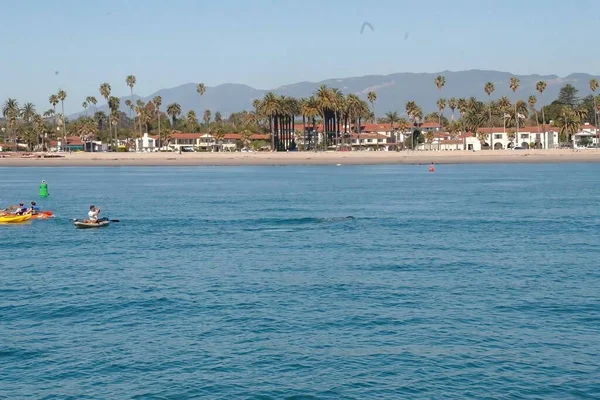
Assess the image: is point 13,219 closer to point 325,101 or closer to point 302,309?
point 302,309

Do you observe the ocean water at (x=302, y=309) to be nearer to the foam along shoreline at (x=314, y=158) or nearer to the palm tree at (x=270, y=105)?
the foam along shoreline at (x=314, y=158)

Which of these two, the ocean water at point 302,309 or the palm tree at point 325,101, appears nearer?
the ocean water at point 302,309

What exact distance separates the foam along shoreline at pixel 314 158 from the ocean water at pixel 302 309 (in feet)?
380

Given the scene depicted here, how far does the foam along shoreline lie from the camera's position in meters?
176

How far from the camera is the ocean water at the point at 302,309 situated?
2256 cm

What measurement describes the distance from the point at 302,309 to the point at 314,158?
148606 mm

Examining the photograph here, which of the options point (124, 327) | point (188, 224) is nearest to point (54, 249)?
point (188, 224)

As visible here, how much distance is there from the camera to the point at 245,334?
27.0 metres

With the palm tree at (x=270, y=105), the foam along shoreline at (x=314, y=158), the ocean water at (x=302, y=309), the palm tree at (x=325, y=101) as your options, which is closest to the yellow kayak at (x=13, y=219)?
the ocean water at (x=302, y=309)

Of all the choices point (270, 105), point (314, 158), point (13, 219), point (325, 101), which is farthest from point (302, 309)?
point (325, 101)

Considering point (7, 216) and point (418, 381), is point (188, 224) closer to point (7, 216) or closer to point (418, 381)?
point (7, 216)

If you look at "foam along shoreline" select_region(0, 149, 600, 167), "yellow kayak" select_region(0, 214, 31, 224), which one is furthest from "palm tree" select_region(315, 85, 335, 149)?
"yellow kayak" select_region(0, 214, 31, 224)

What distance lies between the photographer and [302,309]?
3047cm

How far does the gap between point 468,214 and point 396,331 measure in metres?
40.6
